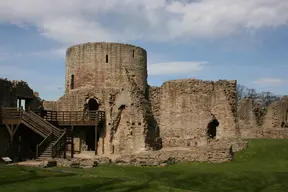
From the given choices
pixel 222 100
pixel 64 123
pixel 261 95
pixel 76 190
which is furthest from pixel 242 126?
pixel 261 95

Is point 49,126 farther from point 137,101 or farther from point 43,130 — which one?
point 137,101

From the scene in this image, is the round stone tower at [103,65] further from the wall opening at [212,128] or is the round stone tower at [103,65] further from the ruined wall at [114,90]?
the wall opening at [212,128]

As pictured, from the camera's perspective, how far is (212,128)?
35312 mm

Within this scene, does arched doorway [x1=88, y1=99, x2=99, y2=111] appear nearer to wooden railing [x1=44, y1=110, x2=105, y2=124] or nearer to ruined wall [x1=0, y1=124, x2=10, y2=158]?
wooden railing [x1=44, y1=110, x2=105, y2=124]

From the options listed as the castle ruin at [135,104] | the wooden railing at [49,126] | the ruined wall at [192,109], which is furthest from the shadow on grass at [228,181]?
the ruined wall at [192,109]

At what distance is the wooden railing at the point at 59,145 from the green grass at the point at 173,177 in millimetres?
3971

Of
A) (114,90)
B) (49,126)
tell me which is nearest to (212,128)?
(114,90)

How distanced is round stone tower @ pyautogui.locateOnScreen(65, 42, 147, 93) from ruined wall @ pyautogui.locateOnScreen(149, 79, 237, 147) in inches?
107

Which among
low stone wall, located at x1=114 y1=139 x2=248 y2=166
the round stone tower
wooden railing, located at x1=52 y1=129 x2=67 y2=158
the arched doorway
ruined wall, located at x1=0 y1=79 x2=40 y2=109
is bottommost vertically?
low stone wall, located at x1=114 y1=139 x2=248 y2=166

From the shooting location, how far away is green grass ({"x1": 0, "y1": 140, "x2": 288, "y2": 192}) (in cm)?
1440

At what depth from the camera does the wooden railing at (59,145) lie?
2517 centimetres

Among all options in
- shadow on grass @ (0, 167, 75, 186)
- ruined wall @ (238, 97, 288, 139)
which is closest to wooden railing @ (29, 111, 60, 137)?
shadow on grass @ (0, 167, 75, 186)

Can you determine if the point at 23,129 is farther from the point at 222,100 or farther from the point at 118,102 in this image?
the point at 222,100

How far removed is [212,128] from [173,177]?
1652cm
